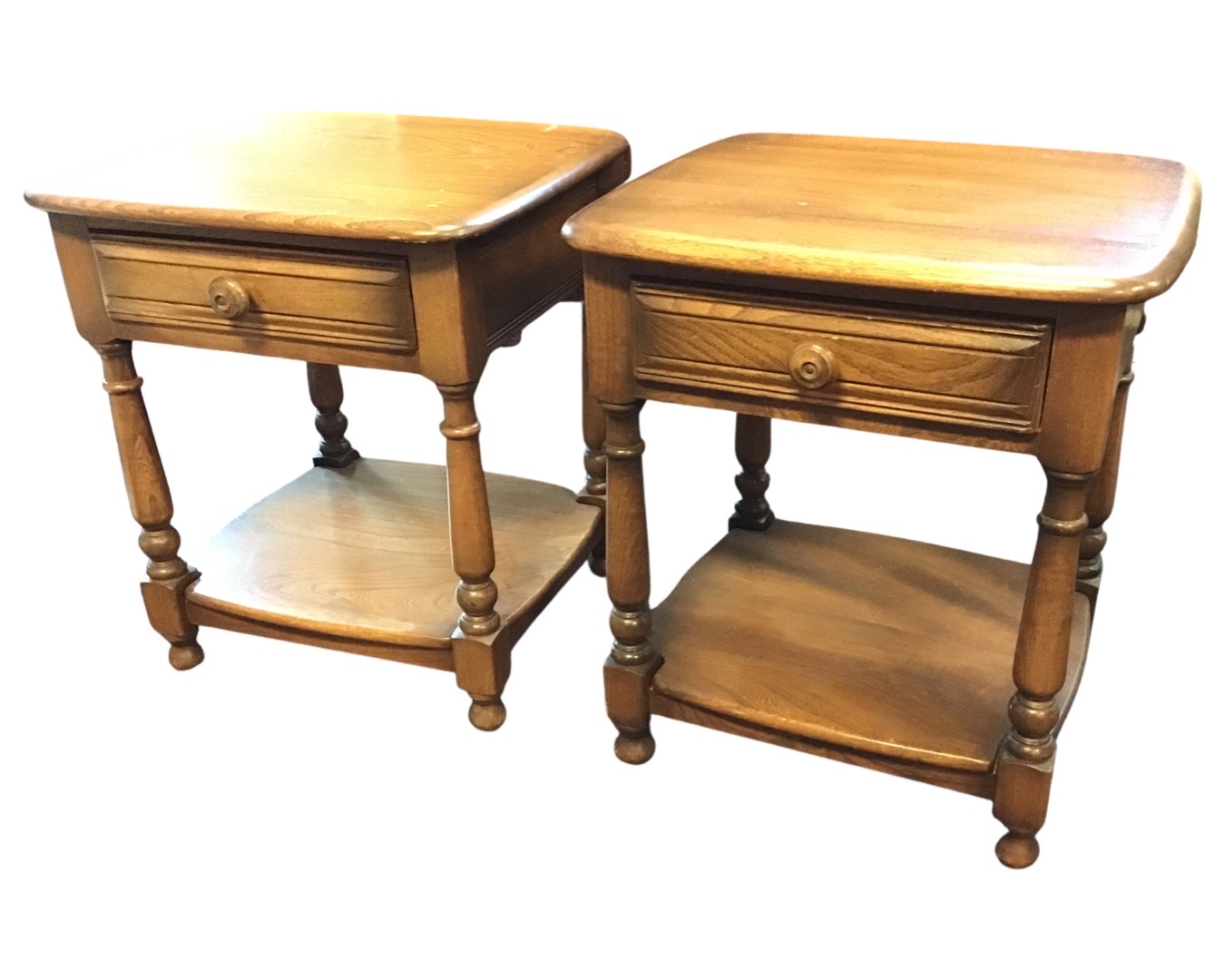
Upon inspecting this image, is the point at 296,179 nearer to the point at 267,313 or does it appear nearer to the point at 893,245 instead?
the point at 267,313

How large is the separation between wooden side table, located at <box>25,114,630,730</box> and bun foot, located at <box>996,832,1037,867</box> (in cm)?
78

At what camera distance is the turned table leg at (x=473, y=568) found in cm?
176

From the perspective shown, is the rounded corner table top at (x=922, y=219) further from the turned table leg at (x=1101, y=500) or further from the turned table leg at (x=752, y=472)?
the turned table leg at (x=752, y=472)

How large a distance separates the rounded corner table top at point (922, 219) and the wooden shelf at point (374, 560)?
2.43 feet

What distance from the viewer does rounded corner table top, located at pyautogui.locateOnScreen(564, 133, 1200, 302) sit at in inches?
52.4

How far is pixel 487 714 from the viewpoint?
1973 millimetres

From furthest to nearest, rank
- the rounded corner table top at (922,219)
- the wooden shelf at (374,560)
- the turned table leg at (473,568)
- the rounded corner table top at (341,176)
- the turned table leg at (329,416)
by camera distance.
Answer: the turned table leg at (329,416) < the wooden shelf at (374,560) < the turned table leg at (473,568) < the rounded corner table top at (341,176) < the rounded corner table top at (922,219)

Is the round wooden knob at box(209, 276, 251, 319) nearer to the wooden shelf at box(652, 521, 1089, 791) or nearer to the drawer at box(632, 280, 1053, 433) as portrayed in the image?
the drawer at box(632, 280, 1053, 433)

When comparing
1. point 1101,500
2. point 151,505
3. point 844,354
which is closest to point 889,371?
point 844,354

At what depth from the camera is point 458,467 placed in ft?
5.87

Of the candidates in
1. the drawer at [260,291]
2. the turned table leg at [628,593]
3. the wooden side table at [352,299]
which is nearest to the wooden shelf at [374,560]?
the wooden side table at [352,299]

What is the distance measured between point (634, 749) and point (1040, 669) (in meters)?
0.62

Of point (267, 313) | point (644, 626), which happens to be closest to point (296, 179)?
point (267, 313)

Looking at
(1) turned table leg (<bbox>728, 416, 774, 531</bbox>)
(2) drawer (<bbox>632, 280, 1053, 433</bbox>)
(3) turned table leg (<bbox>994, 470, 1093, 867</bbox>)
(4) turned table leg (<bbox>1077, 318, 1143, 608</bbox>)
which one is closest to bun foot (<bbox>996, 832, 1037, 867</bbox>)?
(3) turned table leg (<bbox>994, 470, 1093, 867</bbox>)
